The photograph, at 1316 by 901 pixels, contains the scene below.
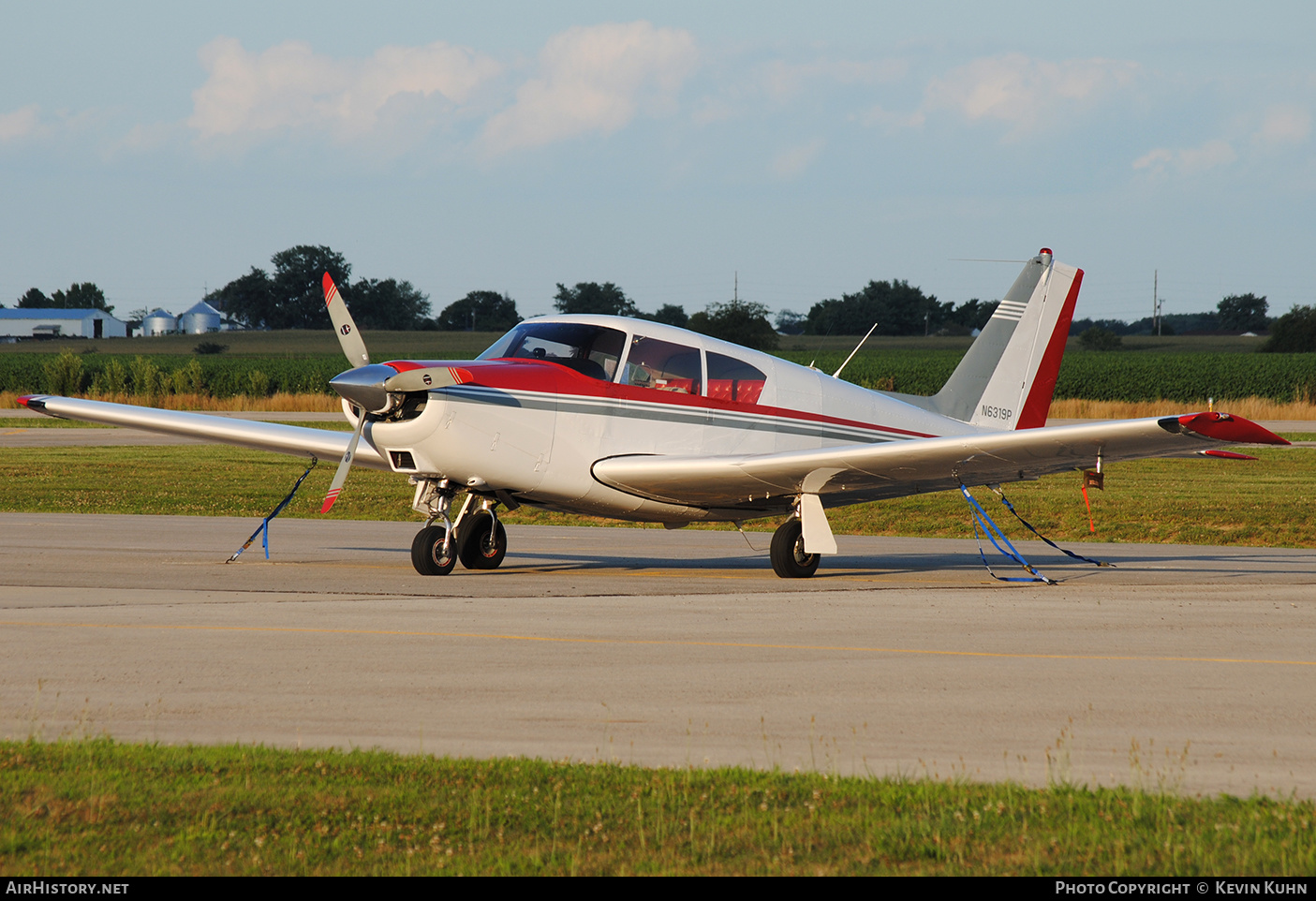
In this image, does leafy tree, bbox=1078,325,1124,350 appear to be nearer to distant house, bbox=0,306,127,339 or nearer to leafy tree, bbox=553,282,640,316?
leafy tree, bbox=553,282,640,316

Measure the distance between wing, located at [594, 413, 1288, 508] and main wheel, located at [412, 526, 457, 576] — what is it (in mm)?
1694

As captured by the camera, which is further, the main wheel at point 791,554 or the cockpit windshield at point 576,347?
the main wheel at point 791,554

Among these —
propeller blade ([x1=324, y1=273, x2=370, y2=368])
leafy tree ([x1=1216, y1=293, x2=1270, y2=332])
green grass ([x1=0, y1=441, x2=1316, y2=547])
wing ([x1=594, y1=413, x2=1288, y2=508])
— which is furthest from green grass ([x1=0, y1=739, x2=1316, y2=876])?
leafy tree ([x1=1216, y1=293, x2=1270, y2=332])

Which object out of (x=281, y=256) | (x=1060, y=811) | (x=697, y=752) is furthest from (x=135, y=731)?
(x=281, y=256)

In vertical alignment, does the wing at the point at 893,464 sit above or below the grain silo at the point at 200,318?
below

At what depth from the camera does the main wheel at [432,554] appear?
13.0 m

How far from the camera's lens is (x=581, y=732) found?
626 cm

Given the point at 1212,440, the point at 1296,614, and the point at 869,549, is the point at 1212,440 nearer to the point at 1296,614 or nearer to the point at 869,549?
the point at 1296,614

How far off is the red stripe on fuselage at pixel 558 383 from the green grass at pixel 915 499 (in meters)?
6.08

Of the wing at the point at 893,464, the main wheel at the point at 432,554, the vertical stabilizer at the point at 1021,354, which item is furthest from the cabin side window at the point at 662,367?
the vertical stabilizer at the point at 1021,354

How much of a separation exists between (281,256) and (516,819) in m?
117

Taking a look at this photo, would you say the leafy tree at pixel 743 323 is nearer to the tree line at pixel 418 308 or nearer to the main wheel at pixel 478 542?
the tree line at pixel 418 308

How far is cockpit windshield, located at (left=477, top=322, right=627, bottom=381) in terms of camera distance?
13039 mm

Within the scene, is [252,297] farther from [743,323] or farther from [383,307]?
[743,323]
